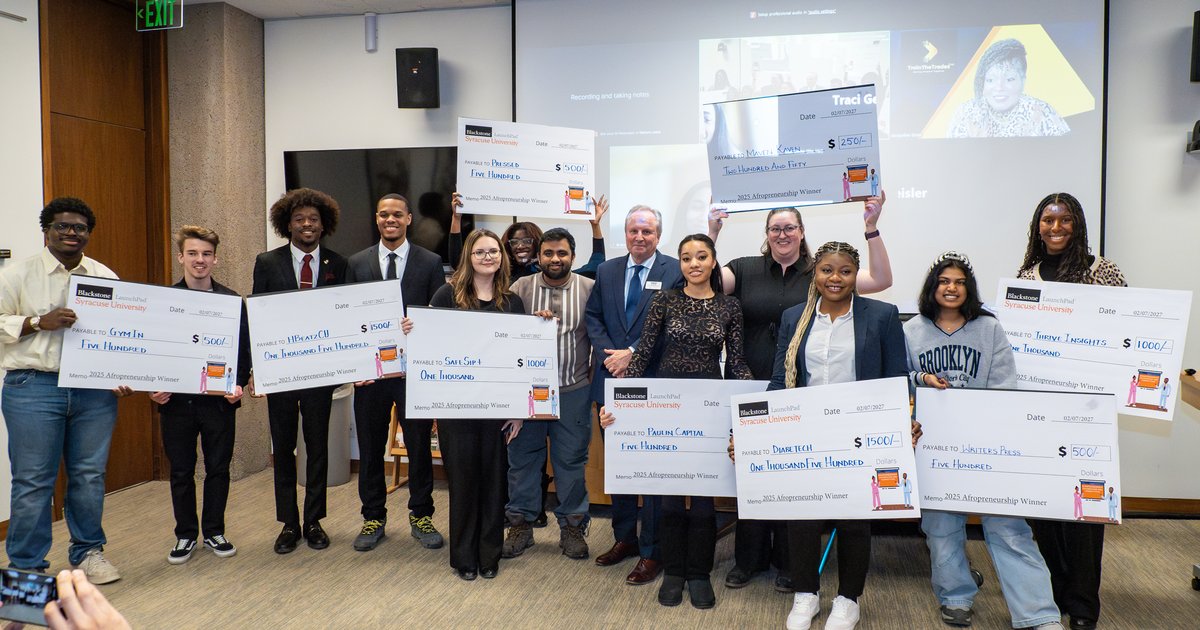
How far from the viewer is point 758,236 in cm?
499

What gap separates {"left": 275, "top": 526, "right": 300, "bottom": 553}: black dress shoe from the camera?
3.92 m

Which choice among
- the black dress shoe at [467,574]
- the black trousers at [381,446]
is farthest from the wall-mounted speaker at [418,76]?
the black dress shoe at [467,574]

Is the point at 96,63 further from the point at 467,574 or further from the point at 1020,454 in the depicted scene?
the point at 1020,454

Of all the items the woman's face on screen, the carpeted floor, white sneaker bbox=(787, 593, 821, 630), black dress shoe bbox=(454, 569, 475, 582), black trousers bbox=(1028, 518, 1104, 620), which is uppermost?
the woman's face on screen

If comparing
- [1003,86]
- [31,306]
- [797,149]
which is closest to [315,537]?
[31,306]

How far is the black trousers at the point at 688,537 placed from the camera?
10.8 ft

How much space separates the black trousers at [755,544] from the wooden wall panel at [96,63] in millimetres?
4506

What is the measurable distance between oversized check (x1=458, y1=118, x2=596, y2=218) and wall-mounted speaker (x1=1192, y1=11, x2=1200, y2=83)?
3365mm

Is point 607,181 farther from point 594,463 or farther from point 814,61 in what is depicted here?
point 594,463

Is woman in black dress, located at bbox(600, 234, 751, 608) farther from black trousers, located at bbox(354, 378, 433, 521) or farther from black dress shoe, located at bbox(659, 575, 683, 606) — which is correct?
black trousers, located at bbox(354, 378, 433, 521)

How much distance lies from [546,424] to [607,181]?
194 centimetres

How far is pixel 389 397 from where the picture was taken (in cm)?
395

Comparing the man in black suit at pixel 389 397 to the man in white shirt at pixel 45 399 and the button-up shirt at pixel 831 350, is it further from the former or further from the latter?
the button-up shirt at pixel 831 350

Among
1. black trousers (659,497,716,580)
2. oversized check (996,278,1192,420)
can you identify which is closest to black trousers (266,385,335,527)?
black trousers (659,497,716,580)
